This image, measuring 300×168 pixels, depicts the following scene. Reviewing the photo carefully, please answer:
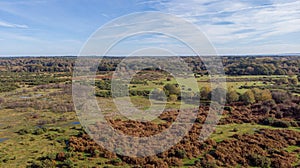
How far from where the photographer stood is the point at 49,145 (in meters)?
20.7

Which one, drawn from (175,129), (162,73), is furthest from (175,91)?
(162,73)

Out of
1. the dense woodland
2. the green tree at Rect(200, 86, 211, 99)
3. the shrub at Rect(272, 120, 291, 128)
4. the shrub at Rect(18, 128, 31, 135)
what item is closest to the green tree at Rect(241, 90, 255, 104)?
the dense woodland

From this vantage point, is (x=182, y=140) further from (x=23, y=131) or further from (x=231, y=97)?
(x=231, y=97)

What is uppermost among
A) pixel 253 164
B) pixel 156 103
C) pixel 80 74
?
pixel 80 74

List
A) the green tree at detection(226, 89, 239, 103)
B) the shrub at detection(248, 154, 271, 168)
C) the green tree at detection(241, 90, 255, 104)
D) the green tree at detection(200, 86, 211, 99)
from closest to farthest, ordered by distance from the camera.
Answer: the shrub at detection(248, 154, 271, 168) → the green tree at detection(241, 90, 255, 104) → the green tree at detection(226, 89, 239, 103) → the green tree at detection(200, 86, 211, 99)

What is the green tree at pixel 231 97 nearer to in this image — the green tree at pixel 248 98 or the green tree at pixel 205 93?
the green tree at pixel 248 98

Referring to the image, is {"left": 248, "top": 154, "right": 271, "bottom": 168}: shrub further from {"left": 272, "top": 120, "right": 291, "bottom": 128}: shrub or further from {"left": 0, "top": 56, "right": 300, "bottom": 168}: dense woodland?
{"left": 272, "top": 120, "right": 291, "bottom": 128}: shrub

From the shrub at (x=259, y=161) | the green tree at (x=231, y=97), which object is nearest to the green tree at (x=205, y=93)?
the green tree at (x=231, y=97)

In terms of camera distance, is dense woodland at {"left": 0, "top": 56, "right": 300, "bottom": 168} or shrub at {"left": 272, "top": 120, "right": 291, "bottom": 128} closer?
dense woodland at {"left": 0, "top": 56, "right": 300, "bottom": 168}

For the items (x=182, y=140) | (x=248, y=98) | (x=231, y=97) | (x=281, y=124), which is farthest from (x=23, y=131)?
(x=248, y=98)

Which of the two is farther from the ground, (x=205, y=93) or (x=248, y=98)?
(x=205, y=93)

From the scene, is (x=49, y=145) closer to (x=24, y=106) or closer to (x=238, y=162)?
(x=238, y=162)

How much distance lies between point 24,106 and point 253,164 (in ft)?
100

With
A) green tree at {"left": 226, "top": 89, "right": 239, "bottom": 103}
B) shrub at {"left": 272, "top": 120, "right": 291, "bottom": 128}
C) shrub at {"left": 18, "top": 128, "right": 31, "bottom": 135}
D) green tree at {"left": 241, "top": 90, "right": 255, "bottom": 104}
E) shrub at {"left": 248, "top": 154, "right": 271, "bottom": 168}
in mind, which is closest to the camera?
shrub at {"left": 248, "top": 154, "right": 271, "bottom": 168}
